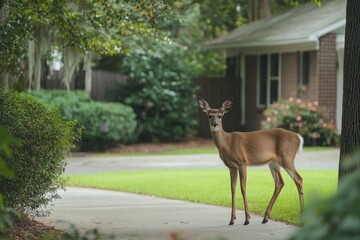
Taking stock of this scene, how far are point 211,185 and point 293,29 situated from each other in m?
13.5

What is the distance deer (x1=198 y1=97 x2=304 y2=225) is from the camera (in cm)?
1058

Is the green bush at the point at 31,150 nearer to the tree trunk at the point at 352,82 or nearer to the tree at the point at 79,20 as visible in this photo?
the tree at the point at 79,20

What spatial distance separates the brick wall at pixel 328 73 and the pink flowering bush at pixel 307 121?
534 mm

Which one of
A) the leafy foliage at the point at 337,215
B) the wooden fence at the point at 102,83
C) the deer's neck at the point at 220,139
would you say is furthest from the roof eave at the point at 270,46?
the leafy foliage at the point at 337,215

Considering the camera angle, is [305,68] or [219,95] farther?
[219,95]

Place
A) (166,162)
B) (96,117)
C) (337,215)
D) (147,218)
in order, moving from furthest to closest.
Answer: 1. (96,117)
2. (166,162)
3. (147,218)
4. (337,215)

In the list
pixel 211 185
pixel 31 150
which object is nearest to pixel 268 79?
pixel 211 185

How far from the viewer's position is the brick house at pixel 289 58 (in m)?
26.6

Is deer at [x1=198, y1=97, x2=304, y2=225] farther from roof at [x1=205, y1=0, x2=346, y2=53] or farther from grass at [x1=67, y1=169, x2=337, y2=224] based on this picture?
roof at [x1=205, y1=0, x2=346, y2=53]

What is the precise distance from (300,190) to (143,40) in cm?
1748

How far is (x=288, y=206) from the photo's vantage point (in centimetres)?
1234

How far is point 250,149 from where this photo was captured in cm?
1078

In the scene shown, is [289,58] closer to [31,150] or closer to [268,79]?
[268,79]

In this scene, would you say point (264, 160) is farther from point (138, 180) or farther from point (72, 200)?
point (138, 180)
